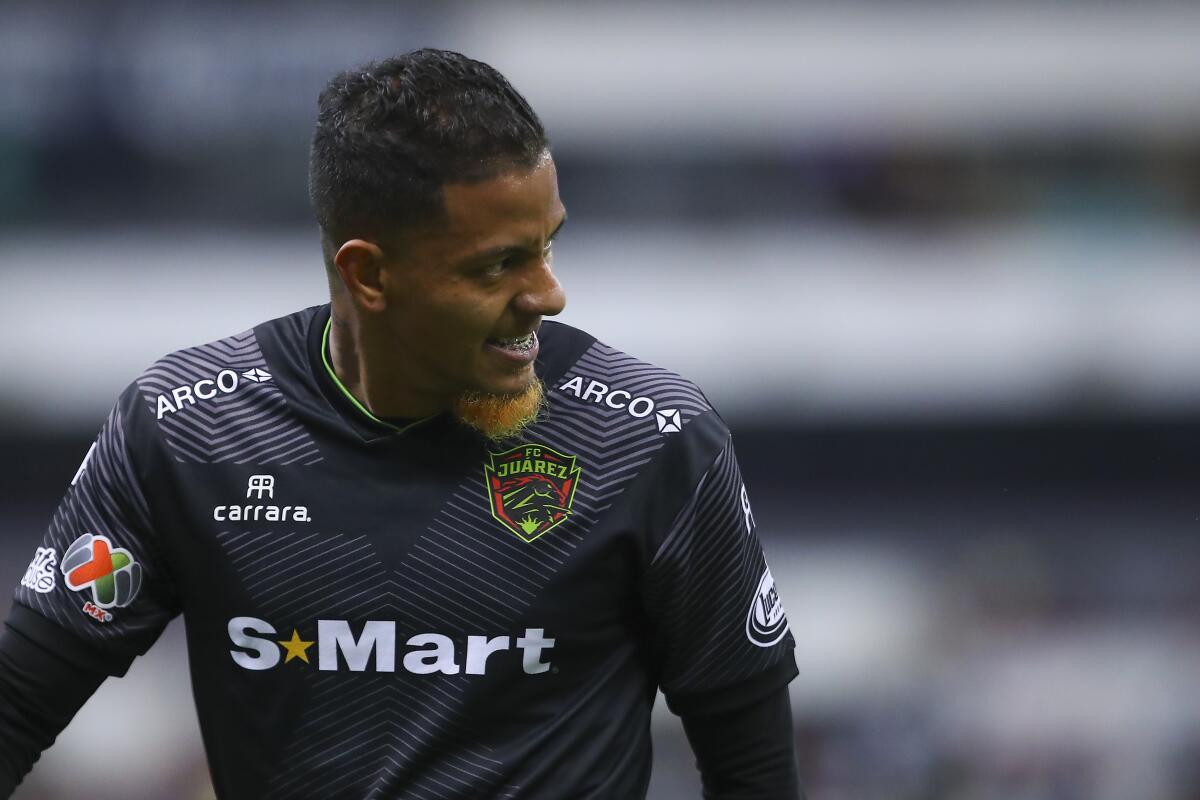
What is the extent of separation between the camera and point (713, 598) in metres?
1.93

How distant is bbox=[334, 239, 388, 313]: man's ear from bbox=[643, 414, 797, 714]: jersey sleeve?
392 millimetres

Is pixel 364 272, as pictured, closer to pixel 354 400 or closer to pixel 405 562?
pixel 354 400

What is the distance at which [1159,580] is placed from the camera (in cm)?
989

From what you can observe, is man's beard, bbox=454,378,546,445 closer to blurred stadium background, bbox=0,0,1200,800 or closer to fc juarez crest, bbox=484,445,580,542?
fc juarez crest, bbox=484,445,580,542

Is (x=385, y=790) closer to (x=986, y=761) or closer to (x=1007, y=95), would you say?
(x=986, y=761)

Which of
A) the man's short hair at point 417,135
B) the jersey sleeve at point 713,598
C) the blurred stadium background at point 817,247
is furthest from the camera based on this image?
the blurred stadium background at point 817,247

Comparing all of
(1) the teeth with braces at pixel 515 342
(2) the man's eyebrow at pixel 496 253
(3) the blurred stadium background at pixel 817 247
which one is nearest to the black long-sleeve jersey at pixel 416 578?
(1) the teeth with braces at pixel 515 342

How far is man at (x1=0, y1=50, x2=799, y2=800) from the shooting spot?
1.91 m

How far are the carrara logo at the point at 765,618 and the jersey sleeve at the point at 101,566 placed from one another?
71 centimetres

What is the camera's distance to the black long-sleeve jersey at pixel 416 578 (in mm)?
1913

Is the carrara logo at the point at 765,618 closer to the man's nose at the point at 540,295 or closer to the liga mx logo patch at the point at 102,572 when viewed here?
the man's nose at the point at 540,295

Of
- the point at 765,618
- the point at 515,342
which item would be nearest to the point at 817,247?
the point at 765,618

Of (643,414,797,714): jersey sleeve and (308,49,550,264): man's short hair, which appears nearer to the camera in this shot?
(308,49,550,264): man's short hair

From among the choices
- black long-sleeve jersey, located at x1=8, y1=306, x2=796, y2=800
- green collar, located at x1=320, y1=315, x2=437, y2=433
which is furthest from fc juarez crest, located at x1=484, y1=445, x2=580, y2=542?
green collar, located at x1=320, y1=315, x2=437, y2=433
